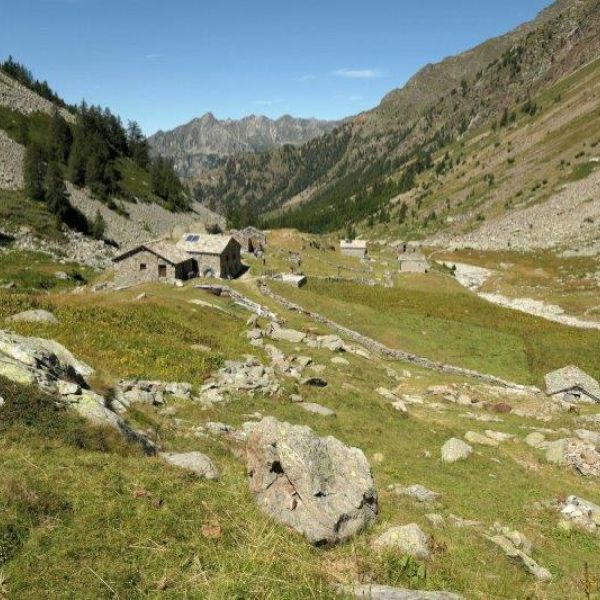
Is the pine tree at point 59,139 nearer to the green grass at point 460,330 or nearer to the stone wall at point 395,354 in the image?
the green grass at point 460,330

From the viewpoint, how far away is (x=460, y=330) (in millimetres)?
56906

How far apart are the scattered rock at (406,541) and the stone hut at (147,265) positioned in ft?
175

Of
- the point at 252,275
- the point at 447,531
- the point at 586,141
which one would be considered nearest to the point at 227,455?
the point at 447,531

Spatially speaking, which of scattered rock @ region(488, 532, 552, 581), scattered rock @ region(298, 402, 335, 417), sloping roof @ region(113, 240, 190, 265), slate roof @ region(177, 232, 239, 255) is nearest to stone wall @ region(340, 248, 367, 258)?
slate roof @ region(177, 232, 239, 255)

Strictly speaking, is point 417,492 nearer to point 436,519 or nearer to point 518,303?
point 436,519

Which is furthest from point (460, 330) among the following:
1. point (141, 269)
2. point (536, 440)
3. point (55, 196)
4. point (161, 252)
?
point (55, 196)

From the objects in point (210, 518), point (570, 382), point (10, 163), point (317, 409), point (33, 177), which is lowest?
point (570, 382)

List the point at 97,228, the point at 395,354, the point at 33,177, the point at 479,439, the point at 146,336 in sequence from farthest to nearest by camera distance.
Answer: the point at 97,228
the point at 33,177
the point at 395,354
the point at 146,336
the point at 479,439

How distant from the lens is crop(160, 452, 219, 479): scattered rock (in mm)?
14938

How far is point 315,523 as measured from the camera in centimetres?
1323

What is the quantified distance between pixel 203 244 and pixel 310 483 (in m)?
59.3

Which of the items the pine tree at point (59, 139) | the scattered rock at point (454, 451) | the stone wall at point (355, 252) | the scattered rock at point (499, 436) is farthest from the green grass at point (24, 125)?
the scattered rock at point (454, 451)

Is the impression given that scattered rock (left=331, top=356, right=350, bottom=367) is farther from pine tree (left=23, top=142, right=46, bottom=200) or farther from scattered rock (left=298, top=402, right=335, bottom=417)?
pine tree (left=23, top=142, right=46, bottom=200)

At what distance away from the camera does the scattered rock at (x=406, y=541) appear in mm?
→ 13062
